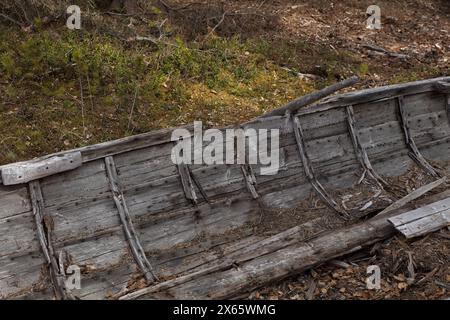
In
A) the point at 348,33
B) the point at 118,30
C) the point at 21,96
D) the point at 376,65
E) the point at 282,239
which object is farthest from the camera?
the point at 348,33

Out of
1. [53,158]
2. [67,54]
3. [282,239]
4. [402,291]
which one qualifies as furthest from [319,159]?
Result: [67,54]

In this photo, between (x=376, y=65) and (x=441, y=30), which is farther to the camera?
(x=441, y=30)

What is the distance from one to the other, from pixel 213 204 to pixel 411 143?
3158 millimetres

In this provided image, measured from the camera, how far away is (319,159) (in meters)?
7.13

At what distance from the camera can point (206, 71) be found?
9.85m

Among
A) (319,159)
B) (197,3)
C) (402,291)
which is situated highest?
(197,3)

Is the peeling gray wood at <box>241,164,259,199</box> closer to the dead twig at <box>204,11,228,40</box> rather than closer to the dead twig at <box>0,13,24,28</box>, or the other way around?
the dead twig at <box>204,11,228,40</box>

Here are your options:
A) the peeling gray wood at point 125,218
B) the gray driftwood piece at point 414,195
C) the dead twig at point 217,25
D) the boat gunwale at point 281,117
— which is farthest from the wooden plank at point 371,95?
the dead twig at point 217,25

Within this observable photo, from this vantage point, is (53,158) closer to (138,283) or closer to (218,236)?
(138,283)

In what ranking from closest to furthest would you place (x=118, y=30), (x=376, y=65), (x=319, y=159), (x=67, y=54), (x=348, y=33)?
(x=319, y=159) < (x=67, y=54) < (x=118, y=30) < (x=376, y=65) < (x=348, y=33)

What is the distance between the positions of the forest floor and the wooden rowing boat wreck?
1.91 feet

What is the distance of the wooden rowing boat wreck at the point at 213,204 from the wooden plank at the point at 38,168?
0.01 m

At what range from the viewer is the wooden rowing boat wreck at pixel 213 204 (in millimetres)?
5312

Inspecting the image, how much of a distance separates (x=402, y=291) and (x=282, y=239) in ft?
4.60
